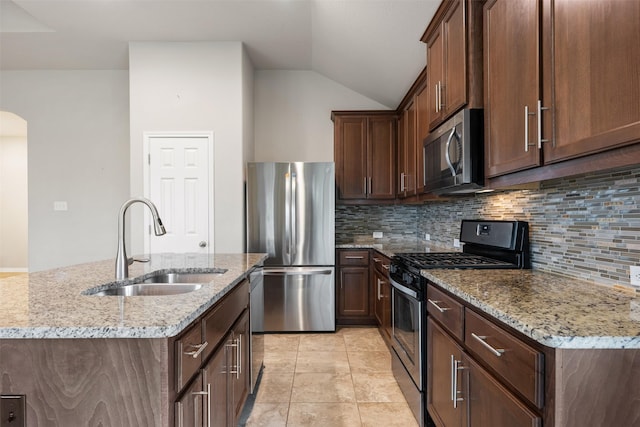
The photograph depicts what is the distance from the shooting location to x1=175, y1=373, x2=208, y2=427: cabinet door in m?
1.01

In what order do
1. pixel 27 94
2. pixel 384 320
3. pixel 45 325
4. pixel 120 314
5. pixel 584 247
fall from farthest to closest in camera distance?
pixel 27 94 → pixel 384 320 → pixel 584 247 → pixel 120 314 → pixel 45 325

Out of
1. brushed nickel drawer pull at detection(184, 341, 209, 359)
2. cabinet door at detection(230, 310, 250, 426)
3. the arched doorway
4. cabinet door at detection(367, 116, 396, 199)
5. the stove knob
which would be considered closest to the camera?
brushed nickel drawer pull at detection(184, 341, 209, 359)

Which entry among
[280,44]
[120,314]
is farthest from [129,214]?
[120,314]

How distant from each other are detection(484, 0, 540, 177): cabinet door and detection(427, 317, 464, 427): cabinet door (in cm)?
85

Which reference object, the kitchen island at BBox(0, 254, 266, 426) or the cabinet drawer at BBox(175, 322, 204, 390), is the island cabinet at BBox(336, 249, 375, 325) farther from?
the kitchen island at BBox(0, 254, 266, 426)

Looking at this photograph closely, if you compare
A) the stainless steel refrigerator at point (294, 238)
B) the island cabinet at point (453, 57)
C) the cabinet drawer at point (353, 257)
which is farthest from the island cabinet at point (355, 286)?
the island cabinet at point (453, 57)

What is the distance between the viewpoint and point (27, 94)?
417 cm

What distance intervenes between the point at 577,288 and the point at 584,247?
240mm

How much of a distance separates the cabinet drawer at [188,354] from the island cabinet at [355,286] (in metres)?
2.65

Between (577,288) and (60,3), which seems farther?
(60,3)

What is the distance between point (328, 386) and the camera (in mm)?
2455

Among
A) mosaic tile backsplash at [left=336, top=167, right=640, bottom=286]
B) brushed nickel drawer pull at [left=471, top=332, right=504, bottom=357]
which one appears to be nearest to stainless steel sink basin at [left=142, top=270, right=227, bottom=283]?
Answer: brushed nickel drawer pull at [left=471, top=332, right=504, bottom=357]

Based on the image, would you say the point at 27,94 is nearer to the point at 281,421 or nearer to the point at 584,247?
the point at 281,421

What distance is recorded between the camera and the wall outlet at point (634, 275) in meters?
1.26
